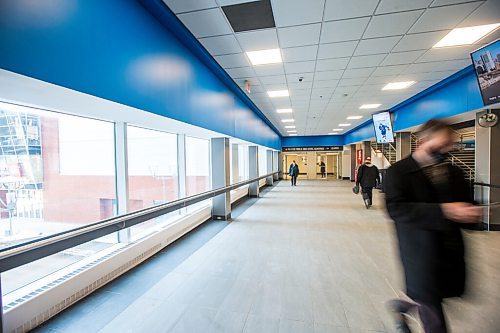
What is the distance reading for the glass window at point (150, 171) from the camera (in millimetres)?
4172

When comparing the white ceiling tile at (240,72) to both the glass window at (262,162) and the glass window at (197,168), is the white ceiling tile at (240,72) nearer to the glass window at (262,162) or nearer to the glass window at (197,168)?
the glass window at (197,168)

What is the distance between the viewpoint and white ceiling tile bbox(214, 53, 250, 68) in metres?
4.39

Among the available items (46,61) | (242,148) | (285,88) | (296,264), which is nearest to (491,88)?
(285,88)

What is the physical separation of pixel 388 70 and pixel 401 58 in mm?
648

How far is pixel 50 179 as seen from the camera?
2.89 m

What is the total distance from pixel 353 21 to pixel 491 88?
3093 millimetres

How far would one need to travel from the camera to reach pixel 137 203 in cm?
427

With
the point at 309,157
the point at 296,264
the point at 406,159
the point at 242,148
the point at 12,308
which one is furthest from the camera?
the point at 309,157

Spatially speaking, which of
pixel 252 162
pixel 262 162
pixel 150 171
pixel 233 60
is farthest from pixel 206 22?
pixel 262 162

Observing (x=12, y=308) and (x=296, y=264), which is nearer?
(x=12, y=308)

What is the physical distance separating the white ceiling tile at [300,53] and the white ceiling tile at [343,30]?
1.03 ft

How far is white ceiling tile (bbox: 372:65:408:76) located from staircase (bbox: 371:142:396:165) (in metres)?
7.23

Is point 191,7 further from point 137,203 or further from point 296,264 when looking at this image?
point 296,264

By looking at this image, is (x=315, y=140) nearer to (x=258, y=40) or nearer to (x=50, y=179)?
(x=258, y=40)
